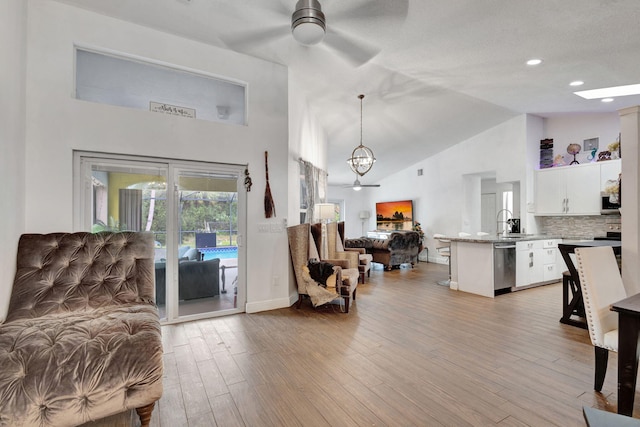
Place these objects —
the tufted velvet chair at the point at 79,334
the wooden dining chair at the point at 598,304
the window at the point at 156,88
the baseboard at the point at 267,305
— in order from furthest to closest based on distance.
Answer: the baseboard at the point at 267,305
the window at the point at 156,88
the wooden dining chair at the point at 598,304
the tufted velvet chair at the point at 79,334

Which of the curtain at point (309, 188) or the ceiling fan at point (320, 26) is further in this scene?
the curtain at point (309, 188)

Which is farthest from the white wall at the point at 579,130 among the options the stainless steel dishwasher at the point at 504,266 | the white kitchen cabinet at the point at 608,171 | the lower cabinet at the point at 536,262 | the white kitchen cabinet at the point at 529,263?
the stainless steel dishwasher at the point at 504,266

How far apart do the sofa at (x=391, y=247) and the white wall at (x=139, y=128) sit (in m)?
3.41

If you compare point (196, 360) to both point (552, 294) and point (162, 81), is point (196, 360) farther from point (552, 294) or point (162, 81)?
point (552, 294)

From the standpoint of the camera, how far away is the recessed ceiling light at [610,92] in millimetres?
4629

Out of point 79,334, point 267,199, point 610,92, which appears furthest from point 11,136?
point 610,92

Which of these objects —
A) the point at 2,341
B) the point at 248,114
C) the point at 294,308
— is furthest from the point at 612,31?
the point at 2,341

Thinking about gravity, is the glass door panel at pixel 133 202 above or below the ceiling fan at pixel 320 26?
below

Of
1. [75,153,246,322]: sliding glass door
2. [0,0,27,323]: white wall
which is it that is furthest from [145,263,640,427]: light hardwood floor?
[0,0,27,323]: white wall

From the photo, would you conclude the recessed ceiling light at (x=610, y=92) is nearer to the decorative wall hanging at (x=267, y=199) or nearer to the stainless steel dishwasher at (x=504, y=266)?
the stainless steel dishwasher at (x=504, y=266)

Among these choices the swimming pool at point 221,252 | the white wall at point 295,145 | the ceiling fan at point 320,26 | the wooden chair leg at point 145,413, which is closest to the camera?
the wooden chair leg at point 145,413

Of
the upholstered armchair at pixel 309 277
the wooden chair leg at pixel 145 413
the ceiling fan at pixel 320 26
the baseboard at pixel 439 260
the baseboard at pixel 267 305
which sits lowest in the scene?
the baseboard at pixel 439 260

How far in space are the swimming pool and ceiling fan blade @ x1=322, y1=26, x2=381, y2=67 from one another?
2821mm

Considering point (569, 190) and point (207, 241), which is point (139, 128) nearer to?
point (207, 241)
